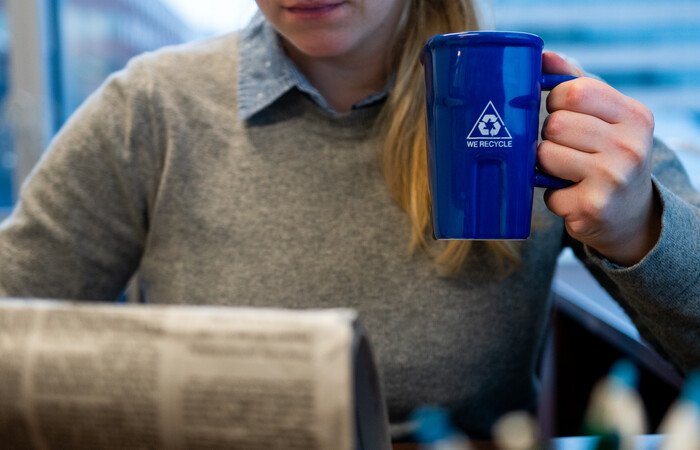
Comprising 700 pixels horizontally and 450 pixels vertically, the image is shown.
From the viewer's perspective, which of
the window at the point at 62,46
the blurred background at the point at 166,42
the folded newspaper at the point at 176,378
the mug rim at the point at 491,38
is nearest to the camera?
the folded newspaper at the point at 176,378

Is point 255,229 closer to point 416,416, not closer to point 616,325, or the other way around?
point 416,416

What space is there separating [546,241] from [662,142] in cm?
19

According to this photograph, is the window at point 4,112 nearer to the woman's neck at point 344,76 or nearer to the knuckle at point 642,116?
the woman's neck at point 344,76

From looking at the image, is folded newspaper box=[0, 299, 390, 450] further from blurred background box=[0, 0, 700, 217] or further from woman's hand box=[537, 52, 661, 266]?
blurred background box=[0, 0, 700, 217]

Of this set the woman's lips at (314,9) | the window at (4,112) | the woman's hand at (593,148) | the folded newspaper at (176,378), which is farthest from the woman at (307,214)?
the window at (4,112)

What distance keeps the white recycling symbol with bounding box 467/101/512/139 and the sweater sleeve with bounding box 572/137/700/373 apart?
203 millimetres

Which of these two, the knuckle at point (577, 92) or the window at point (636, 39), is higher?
the knuckle at point (577, 92)

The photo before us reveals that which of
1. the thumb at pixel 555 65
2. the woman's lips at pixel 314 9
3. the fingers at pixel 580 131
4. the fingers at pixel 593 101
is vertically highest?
the woman's lips at pixel 314 9

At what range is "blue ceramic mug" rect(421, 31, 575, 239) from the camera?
1.49ft

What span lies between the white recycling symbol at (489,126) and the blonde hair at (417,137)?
Result: 26 centimetres

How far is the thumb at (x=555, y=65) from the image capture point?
53 cm

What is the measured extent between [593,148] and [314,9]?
12.5 inches

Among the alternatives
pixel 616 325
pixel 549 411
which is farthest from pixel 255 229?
pixel 549 411

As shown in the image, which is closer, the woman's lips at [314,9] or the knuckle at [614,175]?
the knuckle at [614,175]
